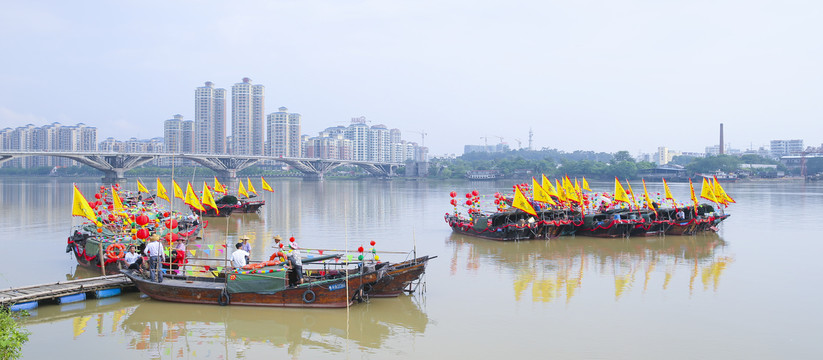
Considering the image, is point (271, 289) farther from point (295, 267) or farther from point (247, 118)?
point (247, 118)

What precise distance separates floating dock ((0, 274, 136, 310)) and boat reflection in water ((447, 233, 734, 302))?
8.82m

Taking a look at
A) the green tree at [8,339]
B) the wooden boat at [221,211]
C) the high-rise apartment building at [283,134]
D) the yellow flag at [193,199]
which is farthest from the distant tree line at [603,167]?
the green tree at [8,339]

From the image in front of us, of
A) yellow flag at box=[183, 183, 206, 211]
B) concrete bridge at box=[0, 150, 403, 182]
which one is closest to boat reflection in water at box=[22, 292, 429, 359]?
yellow flag at box=[183, 183, 206, 211]

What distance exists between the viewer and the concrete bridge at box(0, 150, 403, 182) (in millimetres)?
Result: 72894

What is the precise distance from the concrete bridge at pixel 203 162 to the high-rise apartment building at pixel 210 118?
66735 mm

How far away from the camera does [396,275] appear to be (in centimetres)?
1265

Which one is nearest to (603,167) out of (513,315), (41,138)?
(513,315)

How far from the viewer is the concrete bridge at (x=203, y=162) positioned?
72.9 meters

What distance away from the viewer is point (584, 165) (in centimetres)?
11444

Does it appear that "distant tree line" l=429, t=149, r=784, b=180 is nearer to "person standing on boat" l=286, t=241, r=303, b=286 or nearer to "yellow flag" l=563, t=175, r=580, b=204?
"yellow flag" l=563, t=175, r=580, b=204

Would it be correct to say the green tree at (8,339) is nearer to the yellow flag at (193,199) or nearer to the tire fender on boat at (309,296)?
the tire fender on boat at (309,296)

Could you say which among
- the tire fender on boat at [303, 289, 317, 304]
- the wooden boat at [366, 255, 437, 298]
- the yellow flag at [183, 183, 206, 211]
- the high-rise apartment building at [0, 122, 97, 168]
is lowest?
the tire fender on boat at [303, 289, 317, 304]

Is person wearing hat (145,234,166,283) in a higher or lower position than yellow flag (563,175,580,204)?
lower

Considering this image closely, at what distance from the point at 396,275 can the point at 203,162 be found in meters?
86.0
